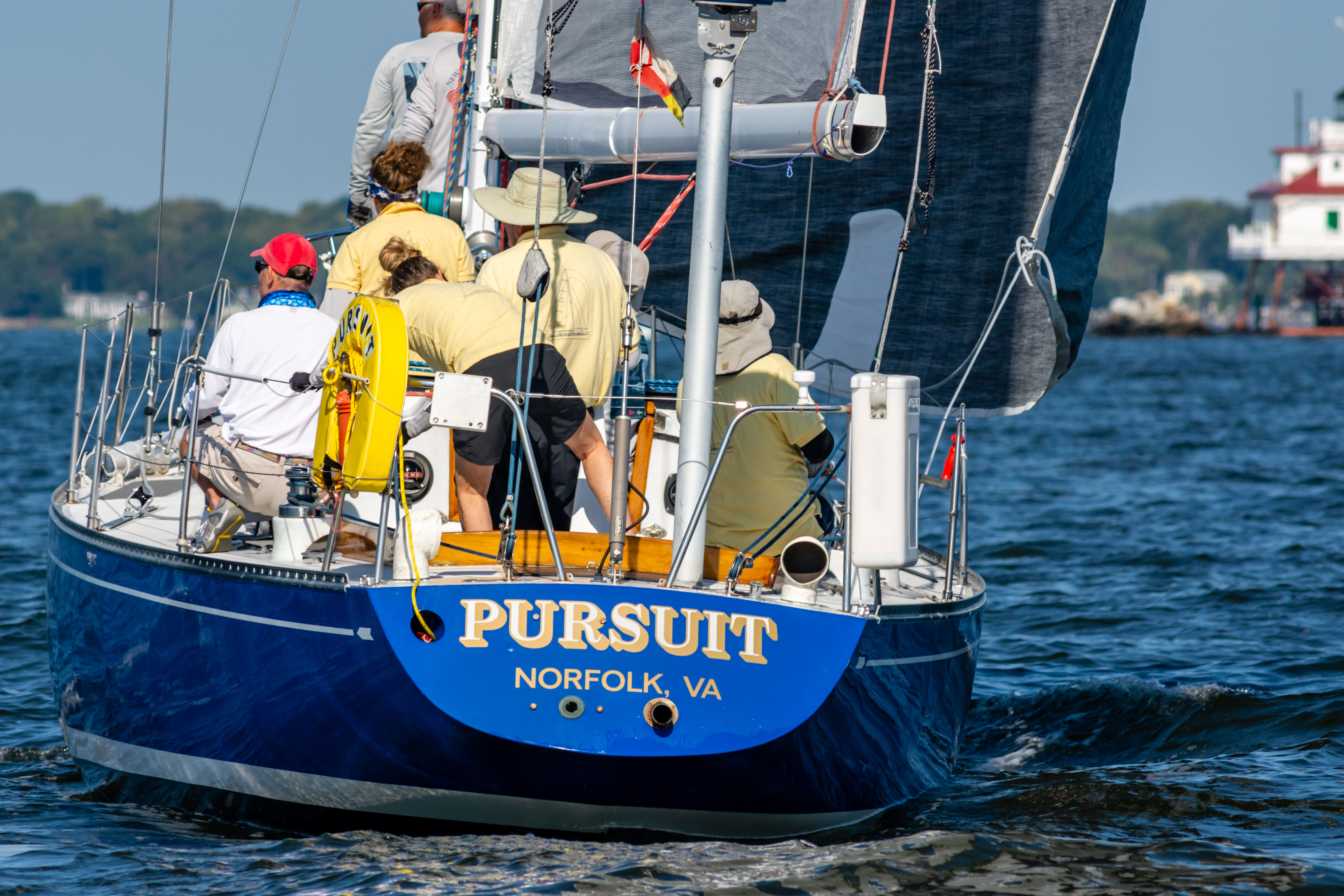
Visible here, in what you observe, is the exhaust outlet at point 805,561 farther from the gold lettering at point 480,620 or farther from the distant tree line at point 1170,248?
the distant tree line at point 1170,248

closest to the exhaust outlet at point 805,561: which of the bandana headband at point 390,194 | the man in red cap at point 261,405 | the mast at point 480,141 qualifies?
the man in red cap at point 261,405

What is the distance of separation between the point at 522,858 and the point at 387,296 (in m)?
2.38

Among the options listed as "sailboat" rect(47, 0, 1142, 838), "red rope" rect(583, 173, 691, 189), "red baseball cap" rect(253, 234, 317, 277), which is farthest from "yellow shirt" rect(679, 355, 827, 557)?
"red baseball cap" rect(253, 234, 317, 277)

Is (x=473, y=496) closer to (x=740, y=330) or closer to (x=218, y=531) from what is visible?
(x=218, y=531)

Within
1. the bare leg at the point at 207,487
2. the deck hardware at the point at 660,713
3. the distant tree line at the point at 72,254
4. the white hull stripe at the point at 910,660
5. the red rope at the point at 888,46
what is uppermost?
the distant tree line at the point at 72,254

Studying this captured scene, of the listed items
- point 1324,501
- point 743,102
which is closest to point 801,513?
point 743,102

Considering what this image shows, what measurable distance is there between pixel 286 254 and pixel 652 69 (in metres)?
1.73

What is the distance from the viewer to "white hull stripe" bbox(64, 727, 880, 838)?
4629 mm

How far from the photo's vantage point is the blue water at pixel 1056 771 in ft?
15.1

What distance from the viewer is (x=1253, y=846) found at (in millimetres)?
5109

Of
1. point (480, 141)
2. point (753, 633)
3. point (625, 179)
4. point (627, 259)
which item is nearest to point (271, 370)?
point (627, 259)

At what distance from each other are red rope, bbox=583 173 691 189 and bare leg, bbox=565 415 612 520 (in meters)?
1.54

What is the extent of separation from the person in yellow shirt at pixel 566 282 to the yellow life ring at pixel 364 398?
0.64 meters

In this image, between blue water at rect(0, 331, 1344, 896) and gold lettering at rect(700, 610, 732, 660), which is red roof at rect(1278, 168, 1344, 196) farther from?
gold lettering at rect(700, 610, 732, 660)
